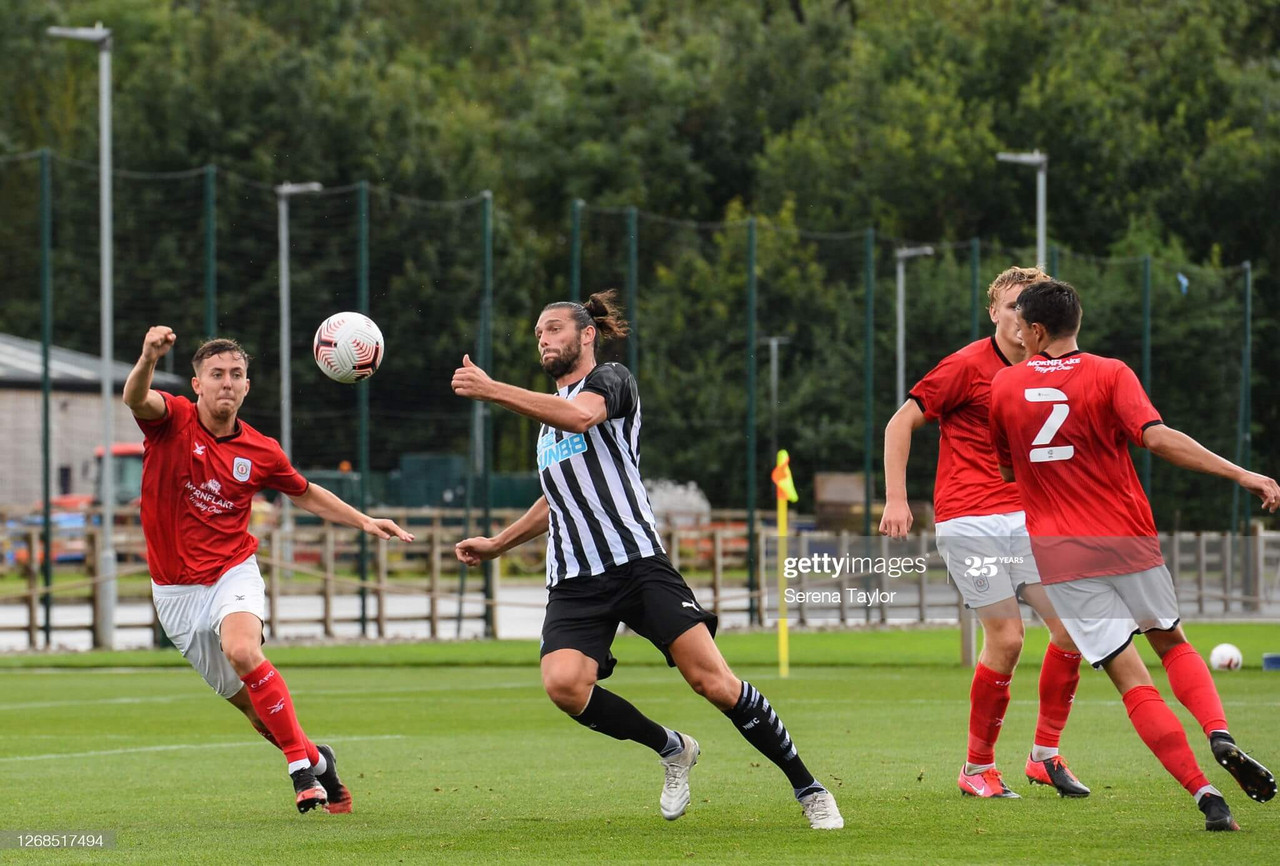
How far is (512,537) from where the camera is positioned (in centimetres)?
834

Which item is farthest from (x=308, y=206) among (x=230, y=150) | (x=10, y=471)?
(x=230, y=150)

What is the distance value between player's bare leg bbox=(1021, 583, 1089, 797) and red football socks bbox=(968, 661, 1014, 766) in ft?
0.62

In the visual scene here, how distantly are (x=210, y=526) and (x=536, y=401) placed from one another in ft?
7.87

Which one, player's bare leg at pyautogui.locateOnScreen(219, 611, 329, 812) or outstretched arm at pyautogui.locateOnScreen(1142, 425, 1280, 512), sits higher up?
outstretched arm at pyautogui.locateOnScreen(1142, 425, 1280, 512)

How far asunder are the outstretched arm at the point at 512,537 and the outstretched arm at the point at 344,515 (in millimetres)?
509

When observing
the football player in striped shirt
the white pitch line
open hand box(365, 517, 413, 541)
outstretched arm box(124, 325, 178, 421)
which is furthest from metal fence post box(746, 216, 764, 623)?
the football player in striped shirt

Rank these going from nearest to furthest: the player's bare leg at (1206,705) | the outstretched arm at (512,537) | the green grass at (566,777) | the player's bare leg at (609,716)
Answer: the player's bare leg at (1206,705), the green grass at (566,777), the player's bare leg at (609,716), the outstretched arm at (512,537)

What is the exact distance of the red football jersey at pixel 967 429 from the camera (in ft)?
29.1

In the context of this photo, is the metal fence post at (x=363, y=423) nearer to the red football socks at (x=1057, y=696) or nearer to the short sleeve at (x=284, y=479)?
the short sleeve at (x=284, y=479)

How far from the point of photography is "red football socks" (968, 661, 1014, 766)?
8805 millimetres

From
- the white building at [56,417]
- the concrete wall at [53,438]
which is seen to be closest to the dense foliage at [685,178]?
the white building at [56,417]

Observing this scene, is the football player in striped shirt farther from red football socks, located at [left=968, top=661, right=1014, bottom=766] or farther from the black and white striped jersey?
red football socks, located at [left=968, top=661, right=1014, bottom=766]

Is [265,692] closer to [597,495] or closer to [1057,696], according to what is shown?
[597,495]

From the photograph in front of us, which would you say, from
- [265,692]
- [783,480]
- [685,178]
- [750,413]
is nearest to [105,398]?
[750,413]
